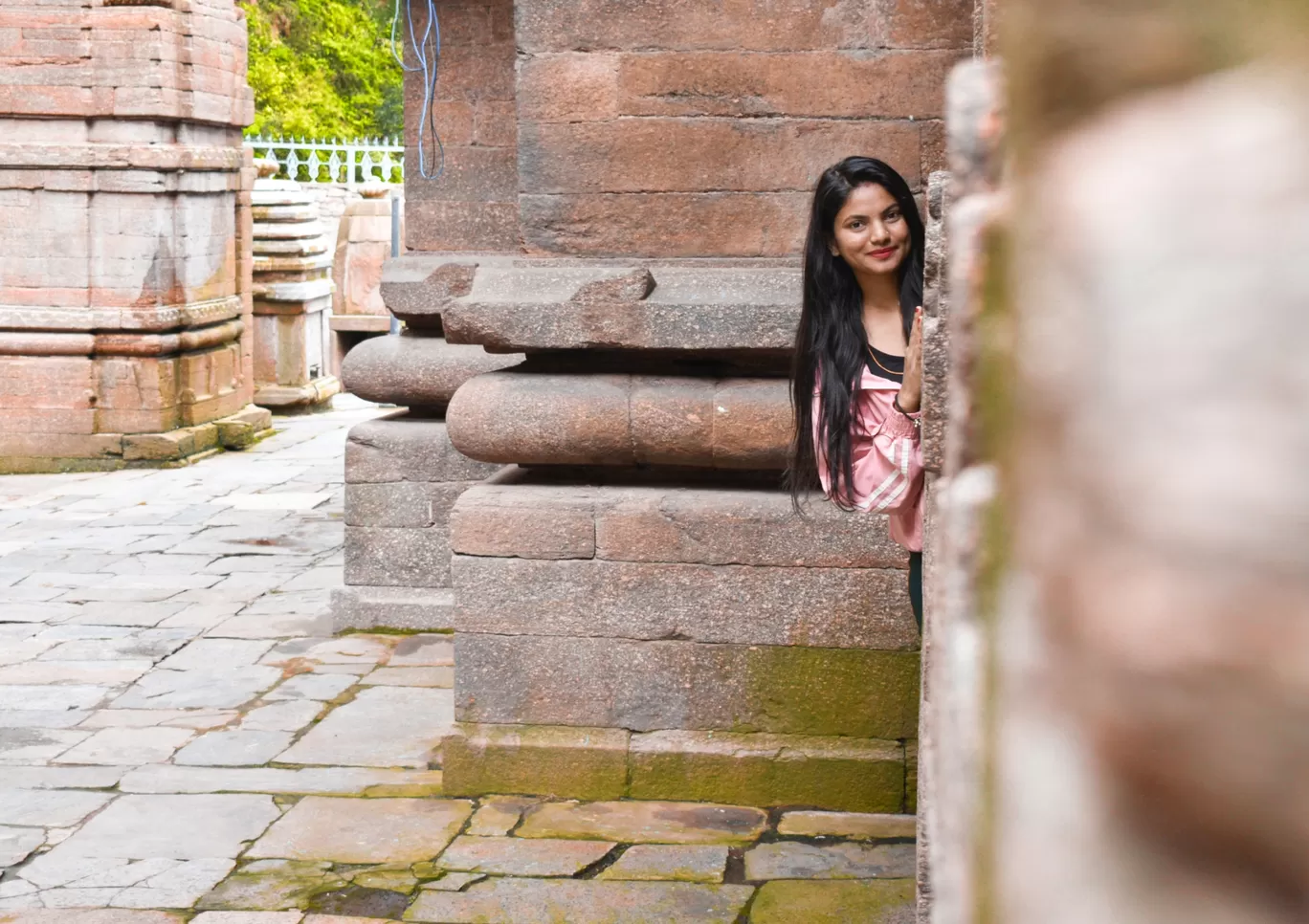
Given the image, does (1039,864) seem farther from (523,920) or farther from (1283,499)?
(523,920)

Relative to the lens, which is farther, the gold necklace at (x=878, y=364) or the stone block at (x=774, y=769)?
the stone block at (x=774, y=769)

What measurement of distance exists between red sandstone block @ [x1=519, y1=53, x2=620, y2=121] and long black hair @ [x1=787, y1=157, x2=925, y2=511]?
0.98 meters

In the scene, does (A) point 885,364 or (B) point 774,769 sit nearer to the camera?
(A) point 885,364

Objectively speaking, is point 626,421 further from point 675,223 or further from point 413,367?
point 413,367

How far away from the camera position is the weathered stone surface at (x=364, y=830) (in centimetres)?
404

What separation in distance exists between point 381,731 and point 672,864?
1.55m

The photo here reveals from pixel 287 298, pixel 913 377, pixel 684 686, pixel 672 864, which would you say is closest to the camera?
pixel 913 377

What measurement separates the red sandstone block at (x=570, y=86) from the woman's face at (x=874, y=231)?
1.06 m

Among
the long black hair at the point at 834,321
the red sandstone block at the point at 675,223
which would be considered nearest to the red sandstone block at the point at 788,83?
the red sandstone block at the point at 675,223

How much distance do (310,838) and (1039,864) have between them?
388 centimetres

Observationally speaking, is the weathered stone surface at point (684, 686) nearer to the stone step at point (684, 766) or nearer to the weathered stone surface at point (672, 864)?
the stone step at point (684, 766)

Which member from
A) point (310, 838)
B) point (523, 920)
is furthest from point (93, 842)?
point (523, 920)

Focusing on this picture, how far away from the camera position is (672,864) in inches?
155

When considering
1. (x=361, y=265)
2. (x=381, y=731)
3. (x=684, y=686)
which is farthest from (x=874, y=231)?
(x=361, y=265)
